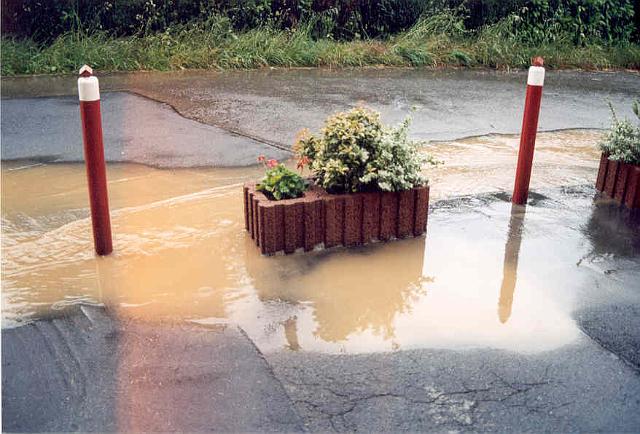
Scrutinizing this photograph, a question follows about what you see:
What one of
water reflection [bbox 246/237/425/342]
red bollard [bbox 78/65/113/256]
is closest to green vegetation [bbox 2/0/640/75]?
red bollard [bbox 78/65/113/256]

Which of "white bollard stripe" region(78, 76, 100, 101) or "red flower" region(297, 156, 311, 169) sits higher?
"white bollard stripe" region(78, 76, 100, 101)

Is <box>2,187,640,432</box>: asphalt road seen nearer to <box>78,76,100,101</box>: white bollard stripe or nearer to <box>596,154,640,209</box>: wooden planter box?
<box>78,76,100,101</box>: white bollard stripe

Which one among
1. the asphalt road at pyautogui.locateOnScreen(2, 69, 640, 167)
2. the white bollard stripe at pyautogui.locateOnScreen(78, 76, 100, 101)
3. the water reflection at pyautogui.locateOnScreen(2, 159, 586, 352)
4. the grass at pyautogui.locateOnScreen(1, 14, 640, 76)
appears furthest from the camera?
the grass at pyautogui.locateOnScreen(1, 14, 640, 76)

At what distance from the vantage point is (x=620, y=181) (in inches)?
245

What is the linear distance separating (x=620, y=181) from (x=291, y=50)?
8.43 meters

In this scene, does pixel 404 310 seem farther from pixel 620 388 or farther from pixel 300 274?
pixel 620 388

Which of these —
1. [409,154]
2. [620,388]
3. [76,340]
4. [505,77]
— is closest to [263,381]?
[76,340]

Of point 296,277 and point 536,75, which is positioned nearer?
point 296,277

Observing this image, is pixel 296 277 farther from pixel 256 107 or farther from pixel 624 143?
pixel 256 107

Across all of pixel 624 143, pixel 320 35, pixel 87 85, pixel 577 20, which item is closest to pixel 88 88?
pixel 87 85

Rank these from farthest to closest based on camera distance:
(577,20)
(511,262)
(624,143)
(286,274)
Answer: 1. (577,20)
2. (624,143)
3. (511,262)
4. (286,274)

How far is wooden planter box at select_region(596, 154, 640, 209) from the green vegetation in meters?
7.89

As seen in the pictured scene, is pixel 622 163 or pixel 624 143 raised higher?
pixel 624 143

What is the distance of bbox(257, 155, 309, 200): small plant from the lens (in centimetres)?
503
